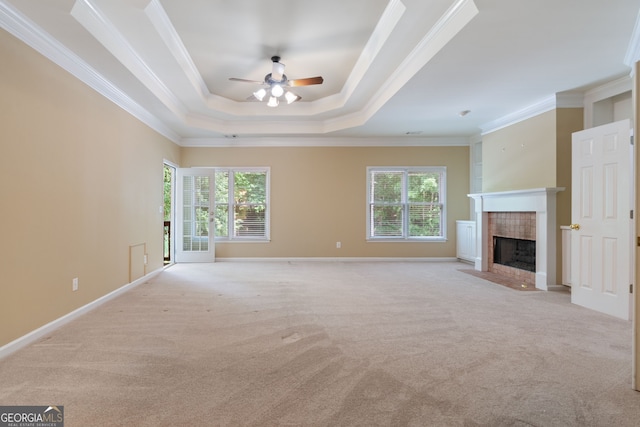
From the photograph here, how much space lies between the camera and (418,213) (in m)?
7.15

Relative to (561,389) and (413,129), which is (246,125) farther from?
(561,389)

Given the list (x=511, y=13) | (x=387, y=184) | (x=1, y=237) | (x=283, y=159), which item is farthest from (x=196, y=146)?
(x=511, y=13)

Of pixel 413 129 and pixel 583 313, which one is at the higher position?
pixel 413 129

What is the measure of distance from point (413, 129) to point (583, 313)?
4066 mm

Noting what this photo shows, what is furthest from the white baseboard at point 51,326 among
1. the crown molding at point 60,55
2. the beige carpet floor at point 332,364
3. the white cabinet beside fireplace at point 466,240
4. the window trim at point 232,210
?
the white cabinet beside fireplace at point 466,240

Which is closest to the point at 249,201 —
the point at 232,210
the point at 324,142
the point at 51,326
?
the point at 232,210

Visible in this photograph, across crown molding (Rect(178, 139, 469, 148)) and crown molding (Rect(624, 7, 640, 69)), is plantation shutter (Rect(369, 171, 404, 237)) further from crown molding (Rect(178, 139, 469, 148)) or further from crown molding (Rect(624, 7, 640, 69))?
crown molding (Rect(624, 7, 640, 69))

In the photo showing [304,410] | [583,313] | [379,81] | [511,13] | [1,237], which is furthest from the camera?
[379,81]

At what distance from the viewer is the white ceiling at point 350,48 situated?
2.68 m

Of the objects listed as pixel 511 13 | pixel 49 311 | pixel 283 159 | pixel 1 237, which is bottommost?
pixel 49 311

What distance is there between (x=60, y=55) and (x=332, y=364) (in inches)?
146

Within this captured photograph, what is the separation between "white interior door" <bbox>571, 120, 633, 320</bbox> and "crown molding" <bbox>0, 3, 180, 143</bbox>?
5607 mm

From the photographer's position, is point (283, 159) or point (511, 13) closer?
point (511, 13)

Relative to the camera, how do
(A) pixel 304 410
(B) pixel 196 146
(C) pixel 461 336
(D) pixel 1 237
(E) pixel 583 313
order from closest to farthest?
(A) pixel 304 410
(D) pixel 1 237
(C) pixel 461 336
(E) pixel 583 313
(B) pixel 196 146
